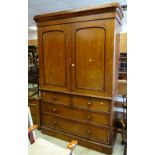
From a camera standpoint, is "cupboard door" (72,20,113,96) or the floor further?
the floor

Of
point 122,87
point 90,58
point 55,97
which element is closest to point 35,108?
point 55,97

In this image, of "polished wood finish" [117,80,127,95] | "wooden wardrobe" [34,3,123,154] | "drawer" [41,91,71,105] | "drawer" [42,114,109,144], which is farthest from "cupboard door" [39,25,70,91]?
"polished wood finish" [117,80,127,95]

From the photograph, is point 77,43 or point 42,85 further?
point 42,85

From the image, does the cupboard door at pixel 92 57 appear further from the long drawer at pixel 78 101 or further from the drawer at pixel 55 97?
the drawer at pixel 55 97

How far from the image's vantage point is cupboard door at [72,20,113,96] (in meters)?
2.08

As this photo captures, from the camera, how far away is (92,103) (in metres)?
2.26

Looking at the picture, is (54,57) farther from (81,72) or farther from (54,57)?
(81,72)

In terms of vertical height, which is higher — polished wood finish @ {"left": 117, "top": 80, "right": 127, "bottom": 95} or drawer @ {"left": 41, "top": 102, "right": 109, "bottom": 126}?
polished wood finish @ {"left": 117, "top": 80, "right": 127, "bottom": 95}

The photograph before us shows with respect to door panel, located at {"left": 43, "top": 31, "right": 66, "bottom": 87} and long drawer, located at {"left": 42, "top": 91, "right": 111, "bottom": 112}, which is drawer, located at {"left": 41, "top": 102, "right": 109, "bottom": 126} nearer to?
long drawer, located at {"left": 42, "top": 91, "right": 111, "bottom": 112}

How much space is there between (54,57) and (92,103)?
3.08 ft
